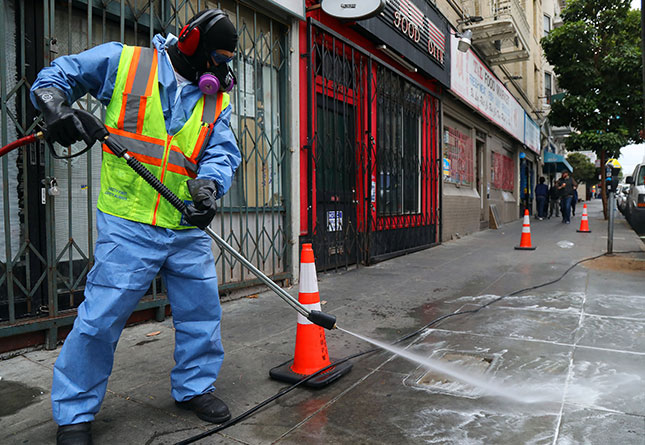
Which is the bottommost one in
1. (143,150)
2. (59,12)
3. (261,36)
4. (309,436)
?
(309,436)

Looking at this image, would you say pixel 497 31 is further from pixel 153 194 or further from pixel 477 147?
pixel 153 194

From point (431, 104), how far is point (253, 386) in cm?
879

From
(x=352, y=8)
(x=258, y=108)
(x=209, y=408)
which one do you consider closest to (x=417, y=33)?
(x=352, y=8)

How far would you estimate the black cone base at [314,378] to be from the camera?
279 centimetres

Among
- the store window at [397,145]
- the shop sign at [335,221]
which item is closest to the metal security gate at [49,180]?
the shop sign at [335,221]

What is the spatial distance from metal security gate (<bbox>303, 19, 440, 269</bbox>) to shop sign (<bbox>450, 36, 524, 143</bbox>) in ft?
6.21

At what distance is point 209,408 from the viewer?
2371mm

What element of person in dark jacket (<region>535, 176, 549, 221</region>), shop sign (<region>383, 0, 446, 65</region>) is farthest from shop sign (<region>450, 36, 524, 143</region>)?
person in dark jacket (<region>535, 176, 549, 221</region>)

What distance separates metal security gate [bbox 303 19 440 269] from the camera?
6.43 meters

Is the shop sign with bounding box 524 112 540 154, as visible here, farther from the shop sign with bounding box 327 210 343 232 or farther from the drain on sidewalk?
the drain on sidewalk

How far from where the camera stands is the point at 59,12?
3.61 m

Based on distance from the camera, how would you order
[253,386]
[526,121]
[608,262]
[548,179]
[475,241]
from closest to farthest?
[253,386] < [608,262] < [475,241] < [526,121] < [548,179]

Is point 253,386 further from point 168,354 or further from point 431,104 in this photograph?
point 431,104

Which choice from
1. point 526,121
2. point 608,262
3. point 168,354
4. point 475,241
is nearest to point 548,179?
point 526,121
